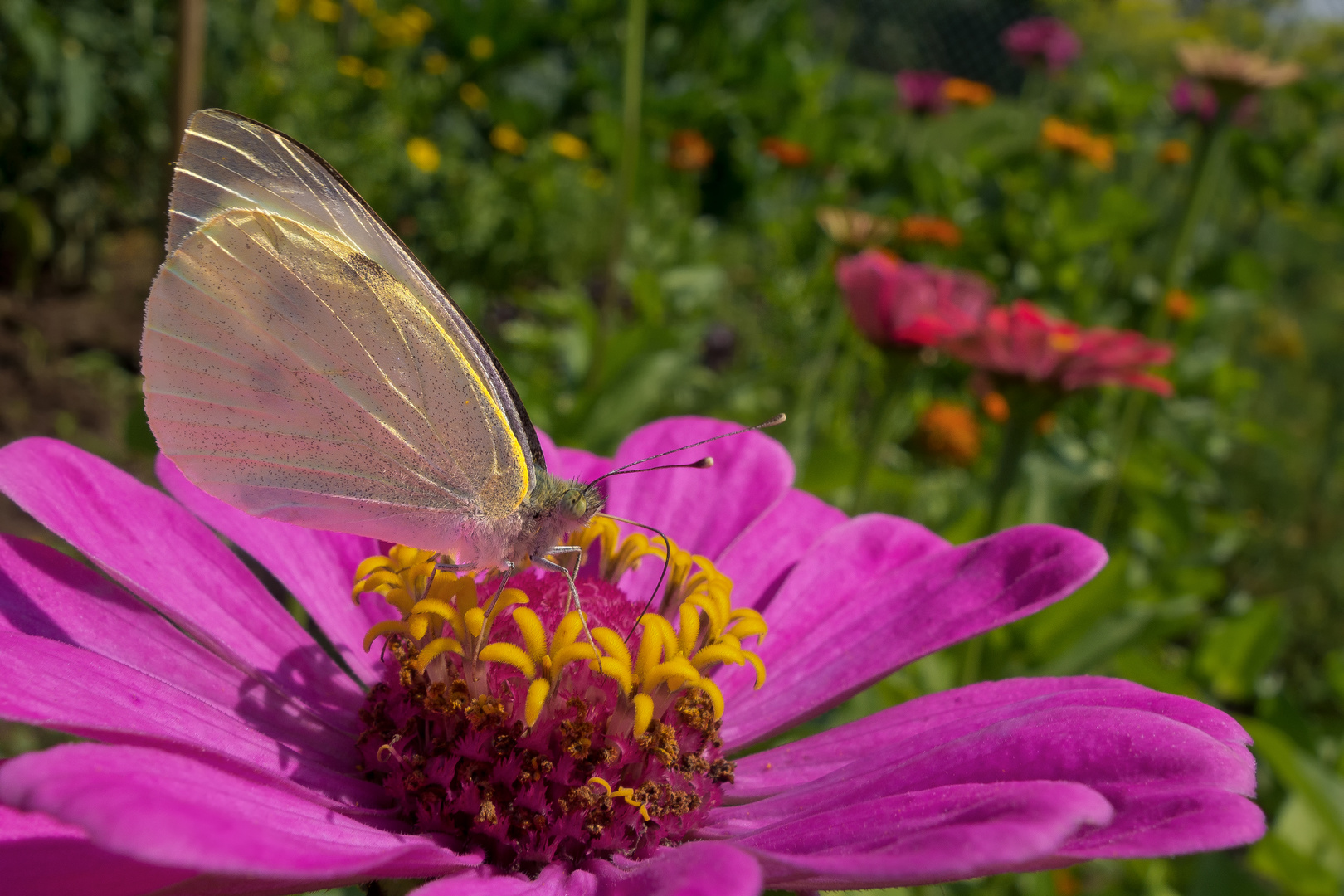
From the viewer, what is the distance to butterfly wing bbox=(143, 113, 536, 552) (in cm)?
92

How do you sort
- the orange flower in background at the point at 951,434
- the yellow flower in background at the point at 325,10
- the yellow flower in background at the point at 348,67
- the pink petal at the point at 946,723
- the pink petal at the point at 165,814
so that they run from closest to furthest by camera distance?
the pink petal at the point at 165,814
the pink petal at the point at 946,723
the orange flower in background at the point at 951,434
the yellow flower in background at the point at 348,67
the yellow flower in background at the point at 325,10

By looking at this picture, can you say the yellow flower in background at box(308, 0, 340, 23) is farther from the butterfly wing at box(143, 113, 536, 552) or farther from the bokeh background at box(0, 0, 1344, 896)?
the butterfly wing at box(143, 113, 536, 552)

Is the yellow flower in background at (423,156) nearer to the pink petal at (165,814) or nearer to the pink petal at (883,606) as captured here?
the pink petal at (883,606)

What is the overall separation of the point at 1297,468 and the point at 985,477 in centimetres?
195

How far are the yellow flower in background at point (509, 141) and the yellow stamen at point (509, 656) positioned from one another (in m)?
4.41

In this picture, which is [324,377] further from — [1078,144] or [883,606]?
[1078,144]

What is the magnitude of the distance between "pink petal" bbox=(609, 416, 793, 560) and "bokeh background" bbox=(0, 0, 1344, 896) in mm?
550

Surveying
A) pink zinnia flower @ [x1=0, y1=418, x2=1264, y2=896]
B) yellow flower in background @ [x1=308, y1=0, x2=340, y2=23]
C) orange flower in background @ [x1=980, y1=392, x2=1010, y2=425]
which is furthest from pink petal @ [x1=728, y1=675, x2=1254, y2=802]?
yellow flower in background @ [x1=308, y1=0, x2=340, y2=23]

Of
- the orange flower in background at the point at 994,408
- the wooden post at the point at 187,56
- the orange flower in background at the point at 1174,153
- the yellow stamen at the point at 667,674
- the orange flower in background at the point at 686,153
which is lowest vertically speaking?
the orange flower in background at the point at 994,408

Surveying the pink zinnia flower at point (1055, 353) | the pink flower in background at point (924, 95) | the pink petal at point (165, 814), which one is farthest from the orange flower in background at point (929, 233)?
the pink petal at point (165, 814)

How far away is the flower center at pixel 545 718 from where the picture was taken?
0.77 meters

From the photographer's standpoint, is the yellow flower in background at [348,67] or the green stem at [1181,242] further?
the yellow flower in background at [348,67]

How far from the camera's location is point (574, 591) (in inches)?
33.8

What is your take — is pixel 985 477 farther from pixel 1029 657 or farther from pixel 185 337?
pixel 185 337
